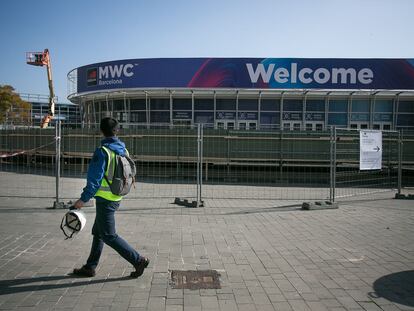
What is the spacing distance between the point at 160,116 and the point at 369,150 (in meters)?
15.6

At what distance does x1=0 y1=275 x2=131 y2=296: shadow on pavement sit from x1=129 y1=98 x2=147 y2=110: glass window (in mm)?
20426

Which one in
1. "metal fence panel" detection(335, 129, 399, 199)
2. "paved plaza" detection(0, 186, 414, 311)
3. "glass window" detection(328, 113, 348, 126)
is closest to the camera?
"paved plaza" detection(0, 186, 414, 311)

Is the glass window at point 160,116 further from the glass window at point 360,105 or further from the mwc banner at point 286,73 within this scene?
the glass window at point 360,105

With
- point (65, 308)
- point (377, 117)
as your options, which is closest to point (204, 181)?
point (65, 308)

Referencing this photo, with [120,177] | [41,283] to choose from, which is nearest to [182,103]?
[120,177]

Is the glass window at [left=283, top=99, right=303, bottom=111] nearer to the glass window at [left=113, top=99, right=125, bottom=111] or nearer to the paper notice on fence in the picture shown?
the glass window at [left=113, top=99, right=125, bottom=111]

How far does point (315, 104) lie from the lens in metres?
23.6

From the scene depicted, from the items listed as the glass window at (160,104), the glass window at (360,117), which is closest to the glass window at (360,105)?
the glass window at (360,117)

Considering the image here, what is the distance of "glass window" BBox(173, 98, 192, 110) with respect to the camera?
78.6 ft

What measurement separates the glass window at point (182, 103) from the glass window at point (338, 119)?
27.3 feet

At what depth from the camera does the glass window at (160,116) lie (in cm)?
2414

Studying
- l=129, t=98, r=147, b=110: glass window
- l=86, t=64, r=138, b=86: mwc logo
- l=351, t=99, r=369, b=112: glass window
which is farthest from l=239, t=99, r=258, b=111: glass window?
l=86, t=64, r=138, b=86: mwc logo

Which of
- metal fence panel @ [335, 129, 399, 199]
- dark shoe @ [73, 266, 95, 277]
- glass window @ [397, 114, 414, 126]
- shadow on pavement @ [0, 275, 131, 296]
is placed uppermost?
glass window @ [397, 114, 414, 126]

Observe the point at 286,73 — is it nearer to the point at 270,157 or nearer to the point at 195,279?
the point at 270,157
